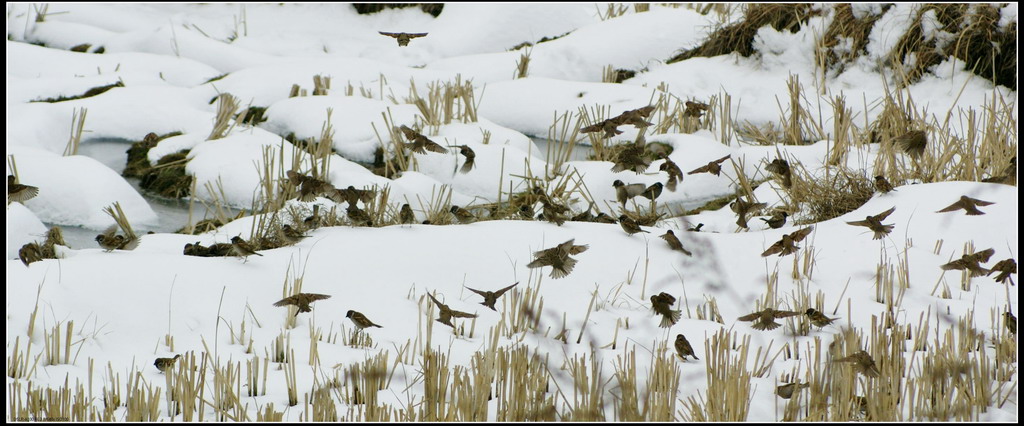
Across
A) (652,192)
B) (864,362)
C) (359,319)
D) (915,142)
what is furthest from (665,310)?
(915,142)

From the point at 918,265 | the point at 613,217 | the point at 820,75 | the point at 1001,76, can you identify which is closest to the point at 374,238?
the point at 613,217

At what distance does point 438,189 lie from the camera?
509 cm

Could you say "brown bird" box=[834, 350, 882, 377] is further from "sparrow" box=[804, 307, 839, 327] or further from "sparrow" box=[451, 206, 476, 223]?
"sparrow" box=[451, 206, 476, 223]

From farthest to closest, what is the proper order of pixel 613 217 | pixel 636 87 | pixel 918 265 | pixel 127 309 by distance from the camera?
1. pixel 636 87
2. pixel 613 217
3. pixel 918 265
4. pixel 127 309

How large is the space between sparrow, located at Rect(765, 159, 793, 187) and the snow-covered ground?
0.25m

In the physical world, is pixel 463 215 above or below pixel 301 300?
above

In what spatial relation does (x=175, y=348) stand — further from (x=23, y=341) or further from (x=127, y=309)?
(x=23, y=341)

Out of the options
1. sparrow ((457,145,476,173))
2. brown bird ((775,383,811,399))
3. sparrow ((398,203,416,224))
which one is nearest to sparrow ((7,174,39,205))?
sparrow ((398,203,416,224))

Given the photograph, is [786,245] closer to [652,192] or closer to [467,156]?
[652,192]

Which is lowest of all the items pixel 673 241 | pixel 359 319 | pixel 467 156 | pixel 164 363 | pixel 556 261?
pixel 164 363

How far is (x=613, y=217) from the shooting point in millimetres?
4668

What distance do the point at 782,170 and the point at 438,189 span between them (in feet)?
6.24

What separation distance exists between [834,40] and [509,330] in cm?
448

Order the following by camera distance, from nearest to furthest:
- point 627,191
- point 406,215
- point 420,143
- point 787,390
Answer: point 787,390 → point 406,215 → point 627,191 → point 420,143
